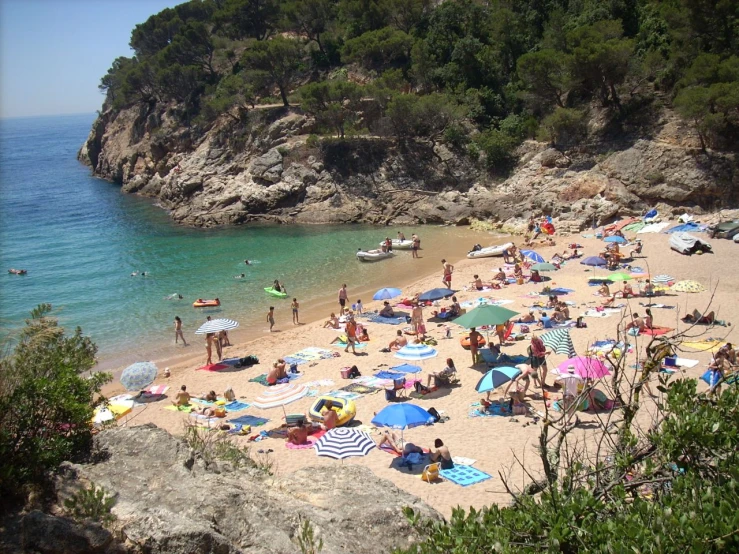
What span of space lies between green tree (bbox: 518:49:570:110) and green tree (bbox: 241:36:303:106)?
18102 mm

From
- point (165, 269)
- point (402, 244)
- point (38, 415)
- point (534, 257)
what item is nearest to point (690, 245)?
point (534, 257)

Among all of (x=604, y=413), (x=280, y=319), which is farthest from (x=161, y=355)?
(x=604, y=413)

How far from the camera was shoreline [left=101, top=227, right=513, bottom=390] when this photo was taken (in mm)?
19348

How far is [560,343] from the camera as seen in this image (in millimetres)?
14648

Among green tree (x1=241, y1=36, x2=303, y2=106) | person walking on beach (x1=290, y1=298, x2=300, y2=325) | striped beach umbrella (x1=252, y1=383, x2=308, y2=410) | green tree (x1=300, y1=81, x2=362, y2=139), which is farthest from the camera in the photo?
green tree (x1=241, y1=36, x2=303, y2=106)

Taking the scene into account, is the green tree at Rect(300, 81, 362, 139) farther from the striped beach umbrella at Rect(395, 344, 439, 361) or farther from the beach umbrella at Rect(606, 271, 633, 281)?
the striped beach umbrella at Rect(395, 344, 439, 361)

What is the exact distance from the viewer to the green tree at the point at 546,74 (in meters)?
37.1

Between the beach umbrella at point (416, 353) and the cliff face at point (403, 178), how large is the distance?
17496 millimetres

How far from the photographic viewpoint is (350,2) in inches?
2099

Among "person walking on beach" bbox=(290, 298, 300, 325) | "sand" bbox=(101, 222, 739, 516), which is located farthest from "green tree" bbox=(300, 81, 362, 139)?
"person walking on beach" bbox=(290, 298, 300, 325)

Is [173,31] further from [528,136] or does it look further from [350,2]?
[528,136]

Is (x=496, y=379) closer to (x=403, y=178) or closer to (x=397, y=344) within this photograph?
(x=397, y=344)

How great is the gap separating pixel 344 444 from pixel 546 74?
106 feet

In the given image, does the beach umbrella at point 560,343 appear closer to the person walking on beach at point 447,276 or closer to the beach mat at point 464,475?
the beach mat at point 464,475
